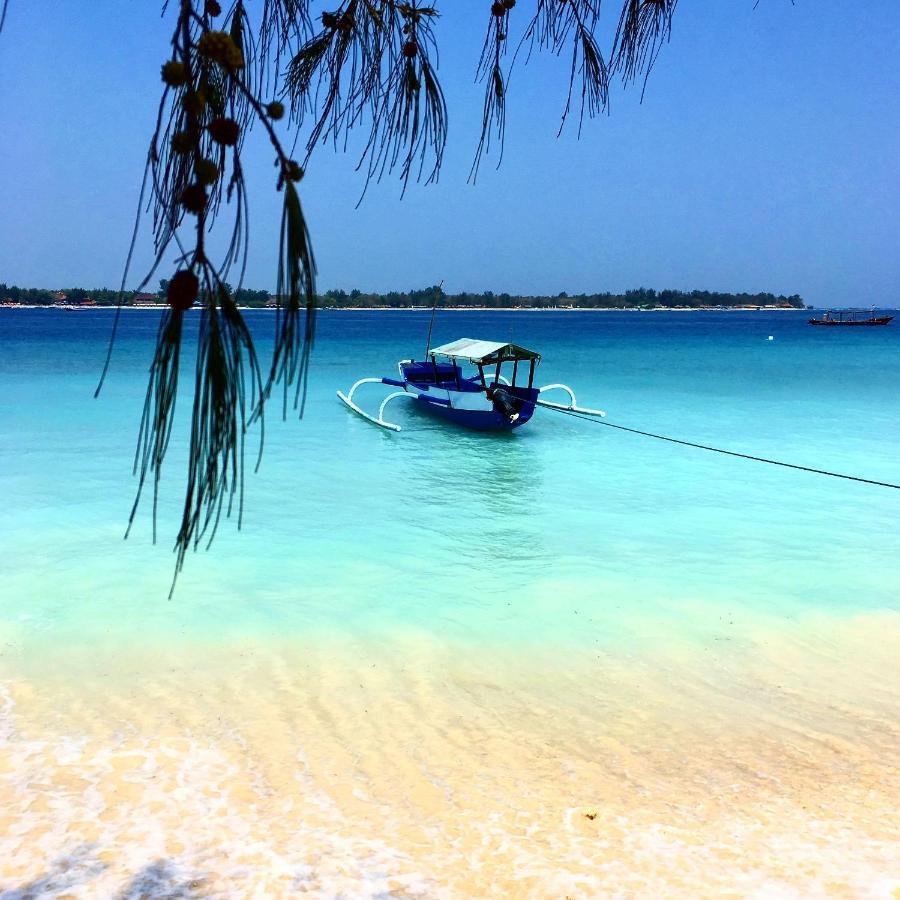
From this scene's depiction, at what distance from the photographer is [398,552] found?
7.96 meters

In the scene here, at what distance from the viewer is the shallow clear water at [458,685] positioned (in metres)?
3.35

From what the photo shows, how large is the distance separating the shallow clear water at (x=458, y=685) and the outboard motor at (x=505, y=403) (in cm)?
267

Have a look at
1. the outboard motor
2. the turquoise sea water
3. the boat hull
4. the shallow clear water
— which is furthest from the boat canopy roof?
the shallow clear water

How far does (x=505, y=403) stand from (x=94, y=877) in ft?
37.7

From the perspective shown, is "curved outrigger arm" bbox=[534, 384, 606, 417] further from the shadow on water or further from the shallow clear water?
the shadow on water

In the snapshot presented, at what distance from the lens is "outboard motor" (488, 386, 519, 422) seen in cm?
1412

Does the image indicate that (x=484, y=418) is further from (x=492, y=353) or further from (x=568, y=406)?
(x=568, y=406)

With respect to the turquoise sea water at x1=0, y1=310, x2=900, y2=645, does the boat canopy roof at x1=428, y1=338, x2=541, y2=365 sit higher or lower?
higher

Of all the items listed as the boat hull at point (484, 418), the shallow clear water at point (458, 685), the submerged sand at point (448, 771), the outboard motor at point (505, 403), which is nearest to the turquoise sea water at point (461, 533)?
the shallow clear water at point (458, 685)

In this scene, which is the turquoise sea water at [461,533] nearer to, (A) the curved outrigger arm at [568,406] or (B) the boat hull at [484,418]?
(B) the boat hull at [484,418]

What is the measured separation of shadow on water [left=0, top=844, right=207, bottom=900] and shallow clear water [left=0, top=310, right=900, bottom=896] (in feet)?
0.07

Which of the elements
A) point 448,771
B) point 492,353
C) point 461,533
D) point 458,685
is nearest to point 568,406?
point 492,353

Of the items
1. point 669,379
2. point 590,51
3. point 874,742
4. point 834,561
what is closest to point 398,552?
point 834,561

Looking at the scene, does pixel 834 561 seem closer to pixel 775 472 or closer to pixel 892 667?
pixel 892 667
